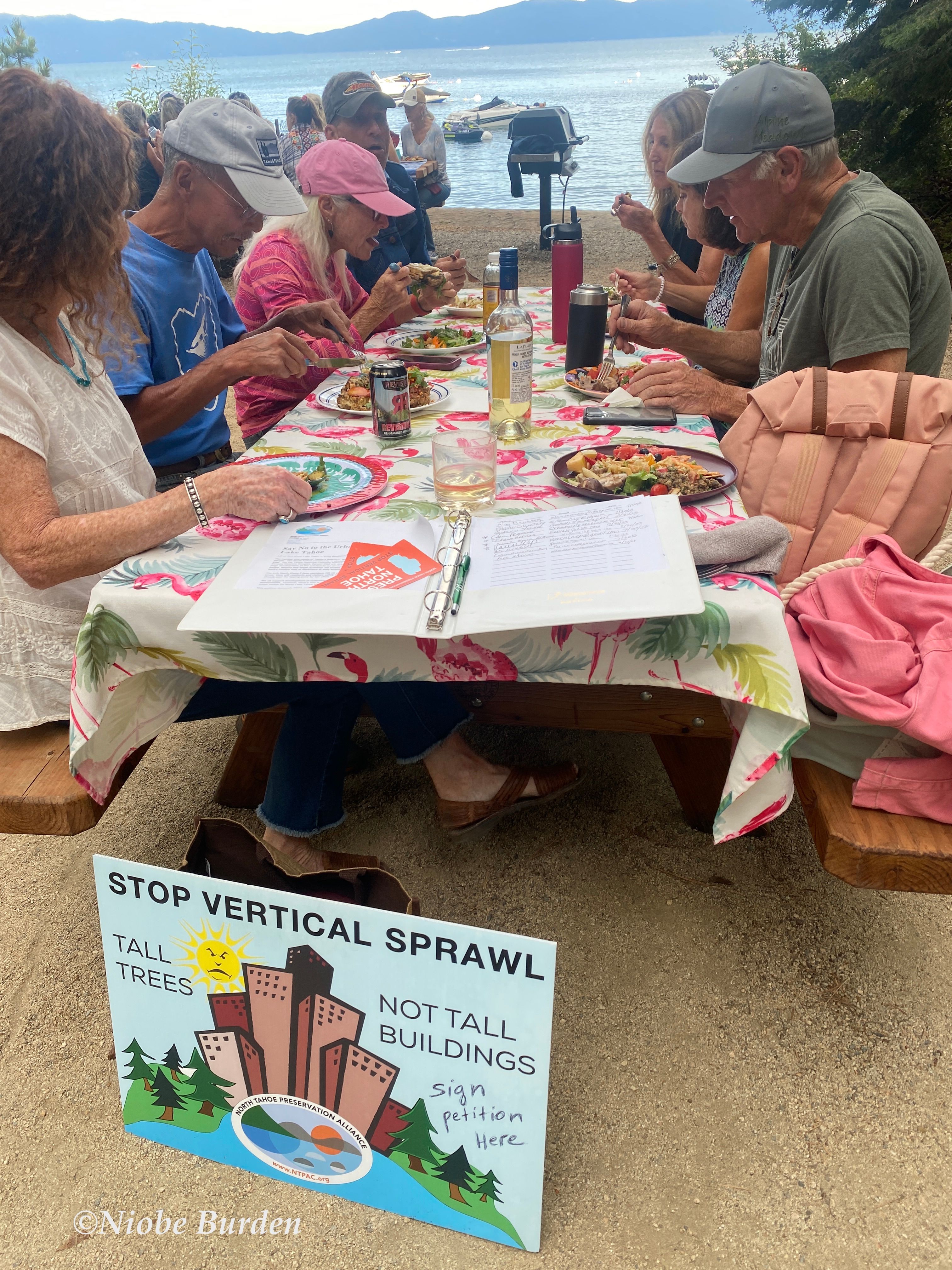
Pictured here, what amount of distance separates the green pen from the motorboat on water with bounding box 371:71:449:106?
357 centimetres

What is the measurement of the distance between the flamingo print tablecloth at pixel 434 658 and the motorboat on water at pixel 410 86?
353 centimetres

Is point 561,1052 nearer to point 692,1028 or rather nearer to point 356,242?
point 692,1028

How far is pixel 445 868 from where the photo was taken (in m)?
1.75

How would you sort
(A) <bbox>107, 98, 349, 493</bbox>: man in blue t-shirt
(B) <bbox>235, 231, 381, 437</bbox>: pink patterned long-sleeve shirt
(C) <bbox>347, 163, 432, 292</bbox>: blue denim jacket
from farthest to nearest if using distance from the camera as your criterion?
(C) <bbox>347, 163, 432, 292</bbox>: blue denim jacket < (B) <bbox>235, 231, 381, 437</bbox>: pink patterned long-sleeve shirt < (A) <bbox>107, 98, 349, 493</bbox>: man in blue t-shirt

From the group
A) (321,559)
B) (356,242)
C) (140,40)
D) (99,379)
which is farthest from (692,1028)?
(140,40)

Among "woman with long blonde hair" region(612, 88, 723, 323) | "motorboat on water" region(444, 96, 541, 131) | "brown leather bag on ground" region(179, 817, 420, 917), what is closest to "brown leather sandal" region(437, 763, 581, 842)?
"brown leather bag on ground" region(179, 817, 420, 917)

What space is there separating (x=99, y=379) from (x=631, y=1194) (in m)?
1.52

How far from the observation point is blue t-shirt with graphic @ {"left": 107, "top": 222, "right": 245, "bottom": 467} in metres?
1.88

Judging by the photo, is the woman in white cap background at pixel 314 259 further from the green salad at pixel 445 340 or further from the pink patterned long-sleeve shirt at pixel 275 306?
the green salad at pixel 445 340

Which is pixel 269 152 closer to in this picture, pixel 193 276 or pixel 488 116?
pixel 193 276

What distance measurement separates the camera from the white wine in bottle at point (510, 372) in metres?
1.60

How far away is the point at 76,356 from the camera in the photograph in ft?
4.63

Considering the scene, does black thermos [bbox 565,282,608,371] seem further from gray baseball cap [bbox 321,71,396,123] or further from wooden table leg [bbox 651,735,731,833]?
gray baseball cap [bbox 321,71,396,123]

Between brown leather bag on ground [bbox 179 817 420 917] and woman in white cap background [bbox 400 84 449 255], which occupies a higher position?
woman in white cap background [bbox 400 84 449 255]
